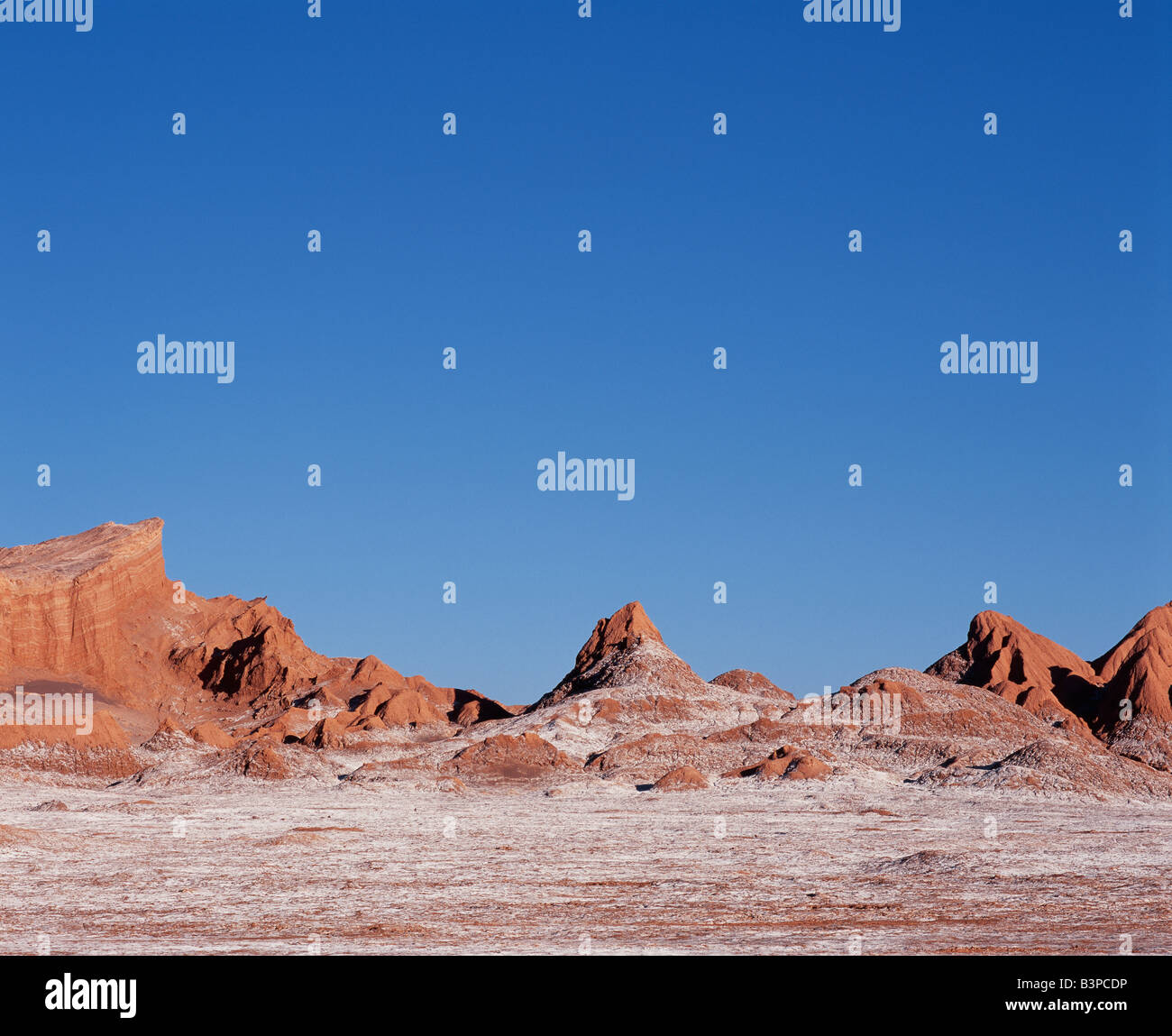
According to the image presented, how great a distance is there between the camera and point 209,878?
30.1 m

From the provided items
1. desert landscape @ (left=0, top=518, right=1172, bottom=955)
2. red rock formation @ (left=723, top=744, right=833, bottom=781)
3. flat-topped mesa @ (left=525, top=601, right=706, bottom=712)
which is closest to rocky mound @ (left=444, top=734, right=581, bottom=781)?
desert landscape @ (left=0, top=518, right=1172, bottom=955)

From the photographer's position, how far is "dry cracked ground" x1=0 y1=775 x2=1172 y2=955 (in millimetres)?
20703

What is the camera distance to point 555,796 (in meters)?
66.9

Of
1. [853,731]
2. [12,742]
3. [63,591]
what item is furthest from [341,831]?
[63,591]

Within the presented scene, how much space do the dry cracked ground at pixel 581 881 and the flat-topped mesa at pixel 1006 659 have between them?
69460 millimetres

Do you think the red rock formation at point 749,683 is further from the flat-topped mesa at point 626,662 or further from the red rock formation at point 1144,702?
the red rock formation at point 1144,702

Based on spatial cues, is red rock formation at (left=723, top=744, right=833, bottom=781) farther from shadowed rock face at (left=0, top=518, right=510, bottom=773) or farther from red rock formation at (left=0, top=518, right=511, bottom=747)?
red rock formation at (left=0, top=518, right=511, bottom=747)

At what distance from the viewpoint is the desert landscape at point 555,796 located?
23.0 m

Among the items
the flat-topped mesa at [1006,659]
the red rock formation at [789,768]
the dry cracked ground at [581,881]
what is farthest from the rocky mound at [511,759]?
the flat-topped mesa at [1006,659]

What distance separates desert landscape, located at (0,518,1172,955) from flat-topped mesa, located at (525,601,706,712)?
362 millimetres
